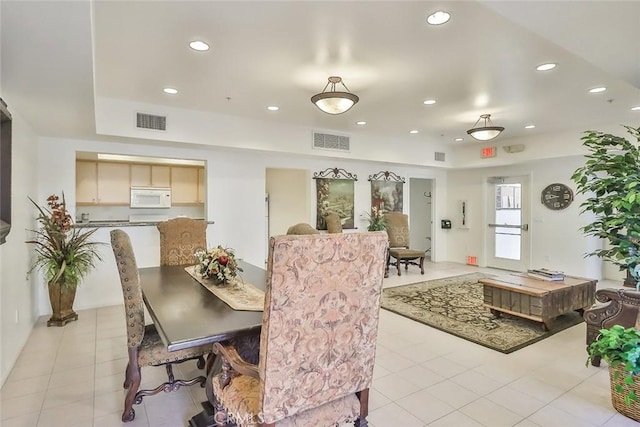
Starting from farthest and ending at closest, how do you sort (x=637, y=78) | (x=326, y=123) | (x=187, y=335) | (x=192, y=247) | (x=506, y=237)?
(x=506, y=237) < (x=326, y=123) < (x=192, y=247) < (x=637, y=78) < (x=187, y=335)

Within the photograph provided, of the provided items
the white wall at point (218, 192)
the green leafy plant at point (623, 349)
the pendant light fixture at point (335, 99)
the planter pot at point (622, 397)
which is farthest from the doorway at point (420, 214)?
the green leafy plant at point (623, 349)

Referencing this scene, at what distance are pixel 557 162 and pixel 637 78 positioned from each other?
416 cm

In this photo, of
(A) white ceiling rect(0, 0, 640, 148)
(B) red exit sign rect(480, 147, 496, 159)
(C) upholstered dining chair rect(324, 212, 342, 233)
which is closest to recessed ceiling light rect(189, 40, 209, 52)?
(A) white ceiling rect(0, 0, 640, 148)

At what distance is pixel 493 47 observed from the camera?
111 inches

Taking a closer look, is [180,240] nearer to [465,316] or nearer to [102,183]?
[465,316]

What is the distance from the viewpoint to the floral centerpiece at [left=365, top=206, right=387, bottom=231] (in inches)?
270

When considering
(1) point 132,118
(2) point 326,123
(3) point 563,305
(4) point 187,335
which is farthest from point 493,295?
(1) point 132,118

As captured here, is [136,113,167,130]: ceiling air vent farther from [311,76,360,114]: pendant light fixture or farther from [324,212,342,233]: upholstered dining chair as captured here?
[324,212,342,233]: upholstered dining chair

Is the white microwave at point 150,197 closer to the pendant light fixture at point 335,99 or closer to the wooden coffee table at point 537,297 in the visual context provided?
the pendant light fixture at point 335,99

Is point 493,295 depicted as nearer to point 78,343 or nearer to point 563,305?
point 563,305

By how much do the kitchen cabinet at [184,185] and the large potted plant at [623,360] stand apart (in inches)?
277

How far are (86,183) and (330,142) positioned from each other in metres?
4.62

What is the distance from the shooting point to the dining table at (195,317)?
5.39ft

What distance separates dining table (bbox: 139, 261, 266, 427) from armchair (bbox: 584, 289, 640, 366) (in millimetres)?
2702
